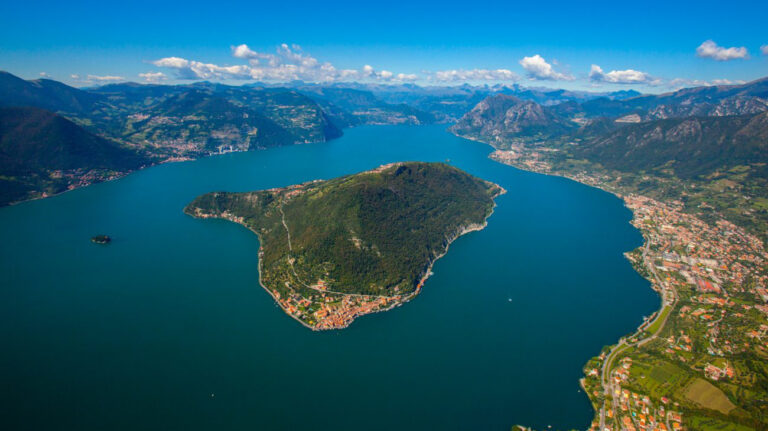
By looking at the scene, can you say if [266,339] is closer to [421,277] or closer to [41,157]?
[421,277]

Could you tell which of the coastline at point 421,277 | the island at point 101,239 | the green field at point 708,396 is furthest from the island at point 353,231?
the green field at point 708,396

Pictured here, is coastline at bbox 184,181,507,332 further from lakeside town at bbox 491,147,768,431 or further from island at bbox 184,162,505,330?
lakeside town at bbox 491,147,768,431

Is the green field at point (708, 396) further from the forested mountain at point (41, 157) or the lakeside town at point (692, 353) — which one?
the forested mountain at point (41, 157)

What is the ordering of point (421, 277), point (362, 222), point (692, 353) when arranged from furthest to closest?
point (362, 222) → point (421, 277) → point (692, 353)

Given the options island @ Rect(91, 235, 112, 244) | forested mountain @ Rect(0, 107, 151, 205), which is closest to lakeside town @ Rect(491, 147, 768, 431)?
island @ Rect(91, 235, 112, 244)

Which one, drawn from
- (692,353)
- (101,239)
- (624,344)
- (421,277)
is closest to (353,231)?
(421,277)
